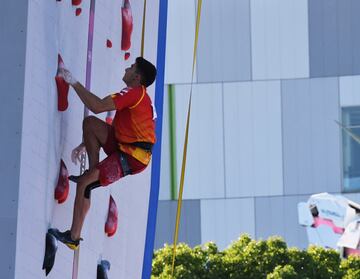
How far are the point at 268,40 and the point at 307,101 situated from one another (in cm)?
200

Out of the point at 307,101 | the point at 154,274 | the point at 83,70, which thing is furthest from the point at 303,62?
the point at 83,70

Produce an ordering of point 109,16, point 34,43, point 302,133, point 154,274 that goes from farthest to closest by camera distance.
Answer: point 302,133 → point 154,274 → point 109,16 → point 34,43

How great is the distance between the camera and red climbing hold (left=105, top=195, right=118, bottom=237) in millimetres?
13492

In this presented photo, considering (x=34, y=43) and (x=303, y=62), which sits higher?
(x=303, y=62)

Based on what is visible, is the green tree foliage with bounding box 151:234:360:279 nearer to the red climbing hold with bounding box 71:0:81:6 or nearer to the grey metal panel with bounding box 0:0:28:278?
the red climbing hold with bounding box 71:0:81:6

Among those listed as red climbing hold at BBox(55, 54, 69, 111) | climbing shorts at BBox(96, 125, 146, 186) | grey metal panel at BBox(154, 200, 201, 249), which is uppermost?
grey metal panel at BBox(154, 200, 201, 249)

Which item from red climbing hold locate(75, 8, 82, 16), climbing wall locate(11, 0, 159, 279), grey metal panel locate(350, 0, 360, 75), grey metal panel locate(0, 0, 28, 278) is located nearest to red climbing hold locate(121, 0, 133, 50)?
climbing wall locate(11, 0, 159, 279)

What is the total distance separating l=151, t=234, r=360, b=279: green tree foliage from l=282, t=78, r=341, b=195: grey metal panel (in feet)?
57.0

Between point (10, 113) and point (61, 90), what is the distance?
3.28ft

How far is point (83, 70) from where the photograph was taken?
489 inches

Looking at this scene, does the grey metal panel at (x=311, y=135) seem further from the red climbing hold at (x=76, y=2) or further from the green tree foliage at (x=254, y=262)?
the red climbing hold at (x=76, y=2)

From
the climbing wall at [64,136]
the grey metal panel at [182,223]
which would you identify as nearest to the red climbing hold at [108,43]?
the climbing wall at [64,136]

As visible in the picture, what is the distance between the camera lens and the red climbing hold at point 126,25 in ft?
45.6

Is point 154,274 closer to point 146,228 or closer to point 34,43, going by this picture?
point 146,228
